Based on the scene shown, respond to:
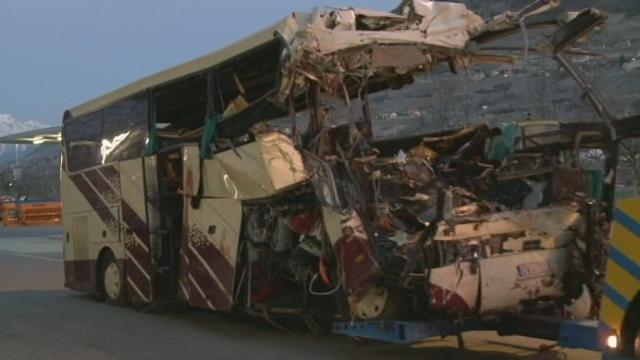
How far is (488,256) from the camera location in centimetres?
787

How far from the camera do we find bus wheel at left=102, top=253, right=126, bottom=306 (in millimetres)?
13195

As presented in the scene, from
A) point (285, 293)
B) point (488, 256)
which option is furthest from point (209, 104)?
point (488, 256)

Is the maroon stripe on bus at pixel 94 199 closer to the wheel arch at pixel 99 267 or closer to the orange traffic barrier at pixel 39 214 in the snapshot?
the wheel arch at pixel 99 267

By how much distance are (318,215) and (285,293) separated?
1.68m

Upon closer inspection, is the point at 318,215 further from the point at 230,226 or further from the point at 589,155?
the point at 589,155

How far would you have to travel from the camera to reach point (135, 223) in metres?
12.6

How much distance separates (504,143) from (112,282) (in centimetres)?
700

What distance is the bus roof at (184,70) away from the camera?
9.62 meters

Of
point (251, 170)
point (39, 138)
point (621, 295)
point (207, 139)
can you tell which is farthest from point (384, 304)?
point (39, 138)

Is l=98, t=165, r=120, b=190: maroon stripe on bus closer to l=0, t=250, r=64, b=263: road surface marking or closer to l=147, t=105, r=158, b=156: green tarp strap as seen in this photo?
l=147, t=105, r=158, b=156: green tarp strap

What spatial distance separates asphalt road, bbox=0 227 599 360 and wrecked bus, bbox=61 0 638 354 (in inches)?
16.5

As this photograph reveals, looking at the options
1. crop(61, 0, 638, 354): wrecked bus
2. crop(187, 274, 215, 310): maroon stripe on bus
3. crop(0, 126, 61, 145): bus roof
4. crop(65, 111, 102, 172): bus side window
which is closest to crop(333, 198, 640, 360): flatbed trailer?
crop(61, 0, 638, 354): wrecked bus

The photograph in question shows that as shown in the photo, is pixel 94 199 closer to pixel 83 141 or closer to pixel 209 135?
pixel 83 141

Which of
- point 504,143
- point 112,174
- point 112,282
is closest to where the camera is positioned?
point 504,143
